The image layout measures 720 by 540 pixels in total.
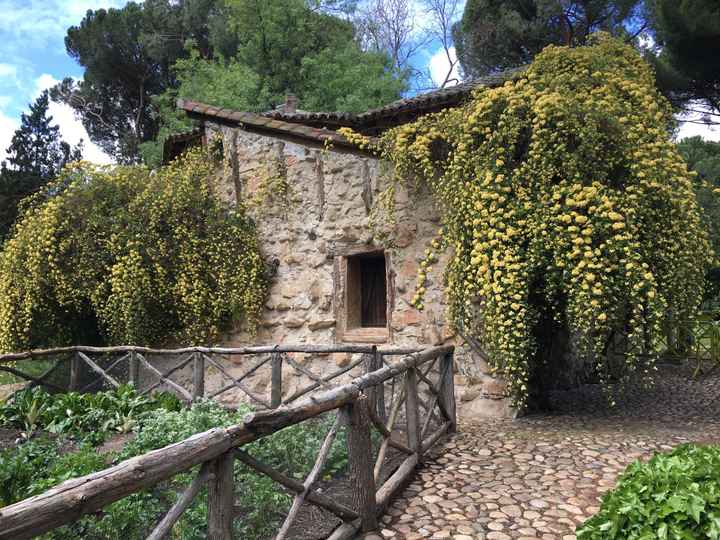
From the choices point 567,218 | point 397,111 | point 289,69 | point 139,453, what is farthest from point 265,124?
point 289,69

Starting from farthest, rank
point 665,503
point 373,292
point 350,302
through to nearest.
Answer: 1. point 373,292
2. point 350,302
3. point 665,503

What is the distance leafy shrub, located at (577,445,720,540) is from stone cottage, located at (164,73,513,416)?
11.2 feet

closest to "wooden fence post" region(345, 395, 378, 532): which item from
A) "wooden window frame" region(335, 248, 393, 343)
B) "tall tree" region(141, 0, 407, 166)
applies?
"wooden window frame" region(335, 248, 393, 343)

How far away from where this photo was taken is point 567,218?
4555 mm

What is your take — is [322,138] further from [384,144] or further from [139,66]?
[139,66]

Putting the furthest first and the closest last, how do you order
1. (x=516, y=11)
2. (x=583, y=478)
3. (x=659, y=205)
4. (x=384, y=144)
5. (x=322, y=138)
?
(x=516, y=11), (x=322, y=138), (x=384, y=144), (x=659, y=205), (x=583, y=478)

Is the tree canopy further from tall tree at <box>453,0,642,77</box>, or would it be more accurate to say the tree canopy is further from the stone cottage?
the stone cottage

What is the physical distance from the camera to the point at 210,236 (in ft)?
24.5

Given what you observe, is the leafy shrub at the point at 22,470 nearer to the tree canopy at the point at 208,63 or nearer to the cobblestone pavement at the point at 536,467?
the cobblestone pavement at the point at 536,467

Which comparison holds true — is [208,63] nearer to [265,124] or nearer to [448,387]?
[265,124]

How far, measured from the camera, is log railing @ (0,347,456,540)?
59.6 inches

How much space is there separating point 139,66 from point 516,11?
1435cm

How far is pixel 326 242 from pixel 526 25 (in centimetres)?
1136

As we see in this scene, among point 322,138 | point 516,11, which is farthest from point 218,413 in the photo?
point 516,11
